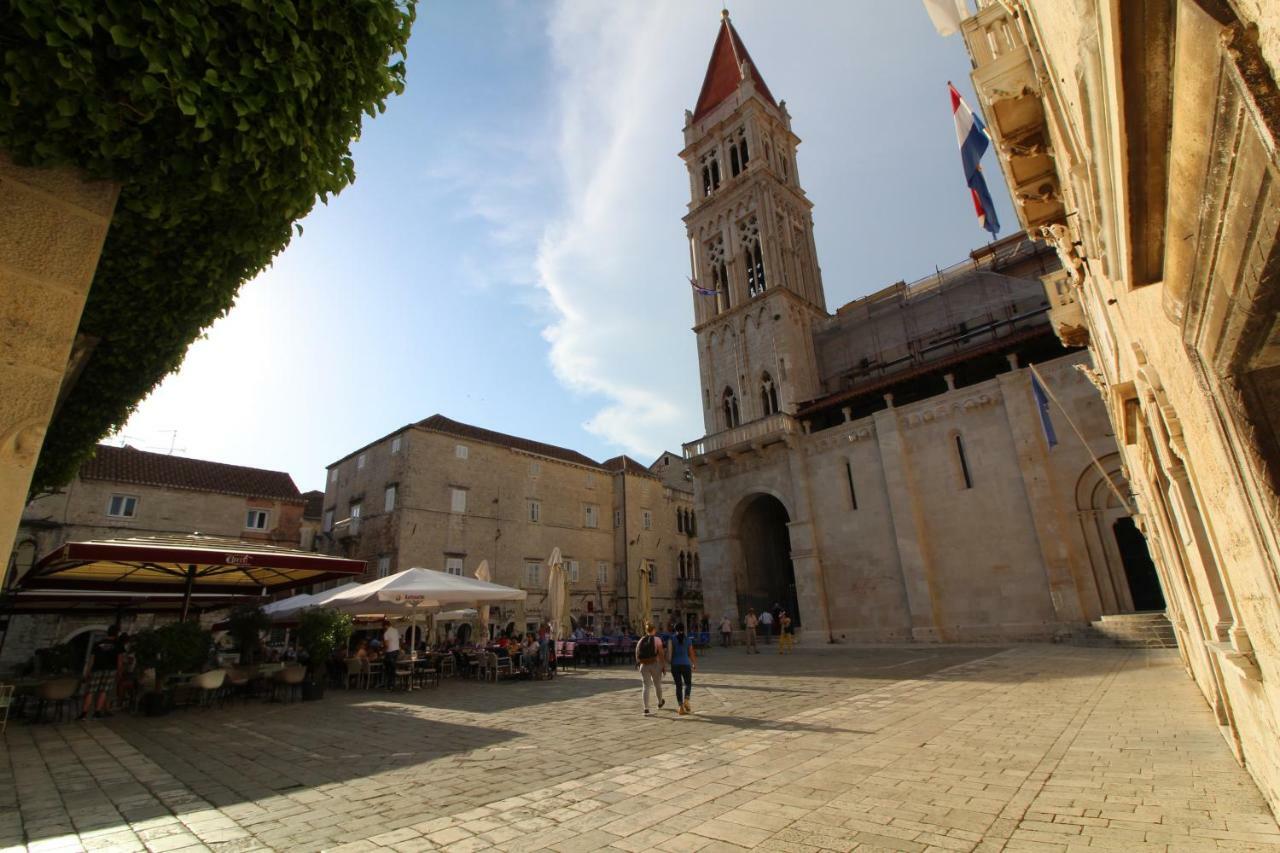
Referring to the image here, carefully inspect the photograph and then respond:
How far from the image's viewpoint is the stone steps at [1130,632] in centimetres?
1422

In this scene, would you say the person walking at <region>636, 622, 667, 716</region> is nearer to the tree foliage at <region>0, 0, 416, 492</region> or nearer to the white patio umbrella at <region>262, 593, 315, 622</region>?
the tree foliage at <region>0, 0, 416, 492</region>

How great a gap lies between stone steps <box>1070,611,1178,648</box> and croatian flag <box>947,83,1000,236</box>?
11828 mm

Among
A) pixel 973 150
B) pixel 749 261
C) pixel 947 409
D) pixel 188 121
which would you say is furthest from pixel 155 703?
pixel 749 261

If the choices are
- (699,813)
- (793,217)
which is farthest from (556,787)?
(793,217)

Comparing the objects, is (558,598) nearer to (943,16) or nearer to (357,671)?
(357,671)

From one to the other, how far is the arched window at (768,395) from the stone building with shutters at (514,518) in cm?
1118

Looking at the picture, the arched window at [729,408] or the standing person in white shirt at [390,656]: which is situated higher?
the arched window at [729,408]

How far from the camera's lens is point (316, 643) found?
1215 cm

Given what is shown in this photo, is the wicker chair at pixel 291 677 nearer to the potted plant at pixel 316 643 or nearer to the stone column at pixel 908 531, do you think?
the potted plant at pixel 316 643

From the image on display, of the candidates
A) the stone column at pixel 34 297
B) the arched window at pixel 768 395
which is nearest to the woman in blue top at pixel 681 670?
the stone column at pixel 34 297

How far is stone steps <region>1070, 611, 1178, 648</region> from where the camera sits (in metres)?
14.2

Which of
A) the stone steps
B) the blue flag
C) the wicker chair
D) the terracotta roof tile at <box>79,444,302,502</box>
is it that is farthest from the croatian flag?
the terracotta roof tile at <box>79,444,302,502</box>

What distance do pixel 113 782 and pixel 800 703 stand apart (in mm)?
8744

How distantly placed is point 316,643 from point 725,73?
3814cm
